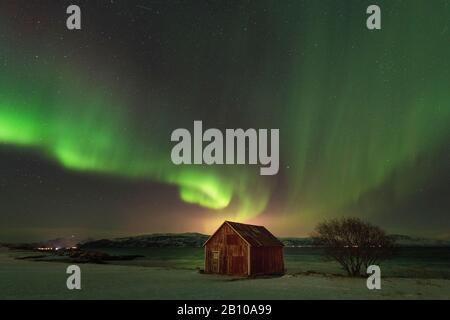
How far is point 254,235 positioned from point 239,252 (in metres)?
3.62

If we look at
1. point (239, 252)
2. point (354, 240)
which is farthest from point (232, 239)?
point (354, 240)

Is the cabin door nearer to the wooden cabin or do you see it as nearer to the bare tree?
the wooden cabin

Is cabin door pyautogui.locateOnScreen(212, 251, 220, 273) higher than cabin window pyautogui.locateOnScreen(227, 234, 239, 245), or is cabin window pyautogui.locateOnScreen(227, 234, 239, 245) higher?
cabin window pyautogui.locateOnScreen(227, 234, 239, 245)

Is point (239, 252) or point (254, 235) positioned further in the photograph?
point (254, 235)

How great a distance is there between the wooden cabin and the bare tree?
19.3 ft

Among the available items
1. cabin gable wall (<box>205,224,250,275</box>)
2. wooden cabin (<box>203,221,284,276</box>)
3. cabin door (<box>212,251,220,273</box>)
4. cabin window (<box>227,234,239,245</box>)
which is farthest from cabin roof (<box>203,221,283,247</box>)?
cabin door (<box>212,251,220,273</box>)

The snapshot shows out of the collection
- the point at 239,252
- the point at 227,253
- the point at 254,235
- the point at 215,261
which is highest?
the point at 254,235

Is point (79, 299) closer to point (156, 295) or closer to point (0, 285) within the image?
point (156, 295)

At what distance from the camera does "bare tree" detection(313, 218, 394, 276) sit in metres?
46.2

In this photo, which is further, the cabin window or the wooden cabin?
the cabin window

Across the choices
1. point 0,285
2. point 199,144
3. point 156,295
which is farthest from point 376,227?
point 0,285

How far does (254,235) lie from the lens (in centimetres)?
4994

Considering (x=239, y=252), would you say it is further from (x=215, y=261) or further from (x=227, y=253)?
(x=215, y=261)
